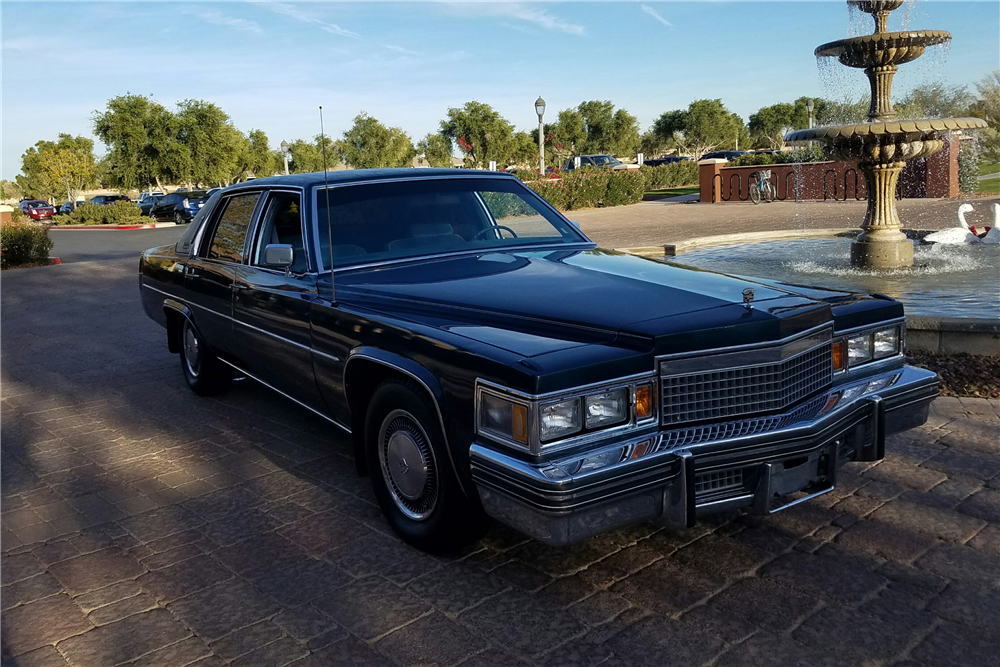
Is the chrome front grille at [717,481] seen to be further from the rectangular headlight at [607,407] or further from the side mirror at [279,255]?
the side mirror at [279,255]

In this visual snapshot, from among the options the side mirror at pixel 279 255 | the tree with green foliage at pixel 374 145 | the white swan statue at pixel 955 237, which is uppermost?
the tree with green foliage at pixel 374 145

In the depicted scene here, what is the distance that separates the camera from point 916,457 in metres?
4.48

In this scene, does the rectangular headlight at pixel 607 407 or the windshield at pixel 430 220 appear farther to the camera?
the windshield at pixel 430 220

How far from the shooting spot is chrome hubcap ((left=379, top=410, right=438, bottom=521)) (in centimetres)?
343

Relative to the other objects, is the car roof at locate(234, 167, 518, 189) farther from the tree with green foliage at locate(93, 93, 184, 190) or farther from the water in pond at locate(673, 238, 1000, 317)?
the tree with green foliage at locate(93, 93, 184, 190)

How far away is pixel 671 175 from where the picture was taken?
149 ft

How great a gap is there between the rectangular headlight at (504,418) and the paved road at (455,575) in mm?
724

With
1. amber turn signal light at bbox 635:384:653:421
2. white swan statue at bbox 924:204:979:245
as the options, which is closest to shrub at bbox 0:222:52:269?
white swan statue at bbox 924:204:979:245

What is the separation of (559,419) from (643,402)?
1.14 feet

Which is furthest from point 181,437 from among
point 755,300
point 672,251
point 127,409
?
point 672,251

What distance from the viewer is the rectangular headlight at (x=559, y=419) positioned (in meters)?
2.76

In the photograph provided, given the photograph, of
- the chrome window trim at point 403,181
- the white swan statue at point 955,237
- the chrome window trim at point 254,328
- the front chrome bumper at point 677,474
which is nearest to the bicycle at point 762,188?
the white swan statue at point 955,237

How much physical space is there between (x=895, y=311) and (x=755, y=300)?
86 centimetres

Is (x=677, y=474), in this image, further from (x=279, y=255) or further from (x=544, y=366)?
(x=279, y=255)
